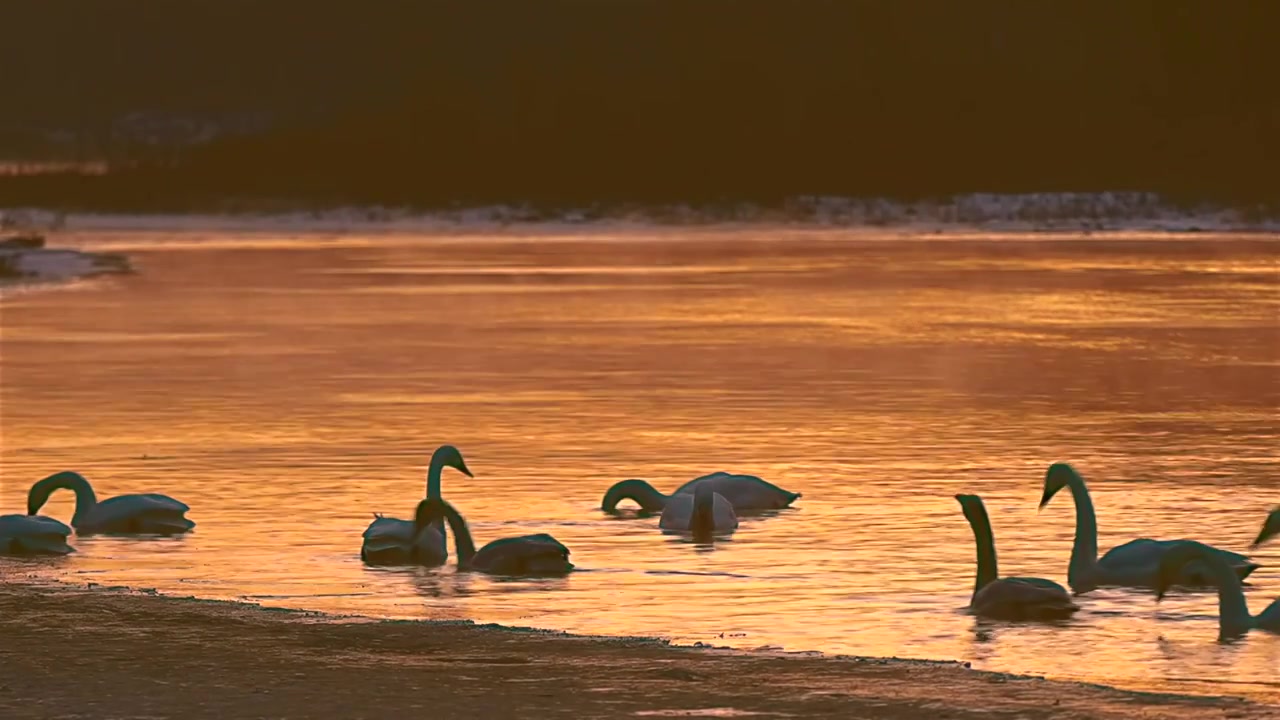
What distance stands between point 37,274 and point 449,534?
54.6 meters

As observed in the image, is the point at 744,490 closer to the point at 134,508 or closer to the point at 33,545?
the point at 134,508

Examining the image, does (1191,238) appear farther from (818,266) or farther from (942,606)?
(942,606)

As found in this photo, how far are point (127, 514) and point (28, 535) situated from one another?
1.29 m

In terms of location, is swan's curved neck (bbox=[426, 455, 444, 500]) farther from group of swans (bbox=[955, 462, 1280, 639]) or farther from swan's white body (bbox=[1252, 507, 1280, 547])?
swan's white body (bbox=[1252, 507, 1280, 547])

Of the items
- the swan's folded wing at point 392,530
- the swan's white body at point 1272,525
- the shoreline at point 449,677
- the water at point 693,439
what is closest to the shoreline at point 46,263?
the water at point 693,439

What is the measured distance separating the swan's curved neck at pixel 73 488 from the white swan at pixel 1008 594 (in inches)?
271

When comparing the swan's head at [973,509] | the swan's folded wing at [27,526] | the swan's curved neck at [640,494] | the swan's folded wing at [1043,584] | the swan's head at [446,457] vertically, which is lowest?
the swan's folded wing at [1043,584]

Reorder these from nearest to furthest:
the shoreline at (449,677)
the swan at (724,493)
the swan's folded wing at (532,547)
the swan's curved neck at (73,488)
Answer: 1. the shoreline at (449,677)
2. the swan's folded wing at (532,547)
3. the swan's curved neck at (73,488)
4. the swan at (724,493)

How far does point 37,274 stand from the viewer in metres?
71.4

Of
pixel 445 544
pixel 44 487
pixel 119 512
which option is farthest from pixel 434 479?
pixel 44 487

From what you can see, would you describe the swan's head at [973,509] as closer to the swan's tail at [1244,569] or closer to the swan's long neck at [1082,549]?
the swan's long neck at [1082,549]

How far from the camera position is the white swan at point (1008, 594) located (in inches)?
590

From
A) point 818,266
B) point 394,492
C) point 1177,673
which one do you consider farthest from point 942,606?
point 818,266

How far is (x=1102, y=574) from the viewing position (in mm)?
16141
